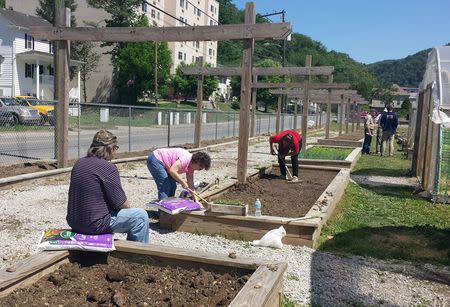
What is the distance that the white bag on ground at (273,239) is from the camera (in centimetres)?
590

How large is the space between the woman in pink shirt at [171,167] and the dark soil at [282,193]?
1.07 m

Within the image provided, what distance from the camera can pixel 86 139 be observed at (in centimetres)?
1501

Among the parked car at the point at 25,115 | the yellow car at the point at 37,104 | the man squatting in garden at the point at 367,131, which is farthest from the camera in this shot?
the man squatting in garden at the point at 367,131

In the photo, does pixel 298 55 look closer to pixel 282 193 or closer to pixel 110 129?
pixel 110 129

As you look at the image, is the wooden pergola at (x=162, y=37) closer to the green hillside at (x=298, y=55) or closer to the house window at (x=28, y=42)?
the house window at (x=28, y=42)


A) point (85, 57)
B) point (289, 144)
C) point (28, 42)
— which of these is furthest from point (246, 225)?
point (85, 57)

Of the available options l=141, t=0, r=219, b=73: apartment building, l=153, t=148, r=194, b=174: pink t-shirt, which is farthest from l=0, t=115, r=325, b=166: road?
l=141, t=0, r=219, b=73: apartment building

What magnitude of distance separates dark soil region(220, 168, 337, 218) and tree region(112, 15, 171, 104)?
4330 cm

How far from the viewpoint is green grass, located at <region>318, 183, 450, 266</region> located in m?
6.15

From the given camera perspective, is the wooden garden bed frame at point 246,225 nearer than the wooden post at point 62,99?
Yes

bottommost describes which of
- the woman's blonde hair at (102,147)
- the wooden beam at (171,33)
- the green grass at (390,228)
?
the green grass at (390,228)

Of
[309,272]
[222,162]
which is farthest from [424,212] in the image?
[222,162]

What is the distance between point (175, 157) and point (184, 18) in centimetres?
6648

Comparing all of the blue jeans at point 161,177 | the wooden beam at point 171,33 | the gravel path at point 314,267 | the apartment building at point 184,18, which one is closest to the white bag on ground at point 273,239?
the gravel path at point 314,267
